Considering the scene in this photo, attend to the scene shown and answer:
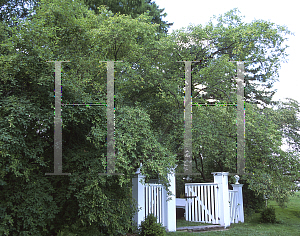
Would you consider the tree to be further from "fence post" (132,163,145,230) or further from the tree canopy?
"fence post" (132,163,145,230)

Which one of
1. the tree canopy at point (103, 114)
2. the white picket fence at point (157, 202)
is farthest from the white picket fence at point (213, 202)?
the white picket fence at point (157, 202)

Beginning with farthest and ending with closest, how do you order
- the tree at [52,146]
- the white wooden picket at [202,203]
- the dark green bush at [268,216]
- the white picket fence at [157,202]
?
1. the dark green bush at [268,216]
2. the white wooden picket at [202,203]
3. the white picket fence at [157,202]
4. the tree at [52,146]

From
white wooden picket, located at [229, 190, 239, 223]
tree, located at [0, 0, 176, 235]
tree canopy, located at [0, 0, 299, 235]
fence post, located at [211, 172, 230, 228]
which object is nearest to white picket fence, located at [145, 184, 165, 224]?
tree canopy, located at [0, 0, 299, 235]

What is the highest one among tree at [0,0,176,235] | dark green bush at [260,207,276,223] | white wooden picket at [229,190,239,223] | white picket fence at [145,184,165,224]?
tree at [0,0,176,235]

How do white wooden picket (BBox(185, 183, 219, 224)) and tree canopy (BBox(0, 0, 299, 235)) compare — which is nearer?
tree canopy (BBox(0, 0, 299, 235))

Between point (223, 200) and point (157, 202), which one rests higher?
point (157, 202)

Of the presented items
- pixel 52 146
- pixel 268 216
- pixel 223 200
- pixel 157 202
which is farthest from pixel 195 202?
pixel 52 146

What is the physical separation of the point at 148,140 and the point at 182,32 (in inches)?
123

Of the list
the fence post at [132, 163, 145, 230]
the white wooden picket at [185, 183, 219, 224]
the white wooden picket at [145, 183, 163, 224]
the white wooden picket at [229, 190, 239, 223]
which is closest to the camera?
the fence post at [132, 163, 145, 230]

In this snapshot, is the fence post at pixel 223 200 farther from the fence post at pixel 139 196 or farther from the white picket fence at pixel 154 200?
the fence post at pixel 139 196

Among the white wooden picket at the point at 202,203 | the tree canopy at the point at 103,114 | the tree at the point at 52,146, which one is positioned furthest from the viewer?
the white wooden picket at the point at 202,203

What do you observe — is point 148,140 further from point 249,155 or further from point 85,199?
point 249,155

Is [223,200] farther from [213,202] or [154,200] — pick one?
[154,200]

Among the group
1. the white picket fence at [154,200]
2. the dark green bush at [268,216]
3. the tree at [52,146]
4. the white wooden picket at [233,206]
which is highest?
the tree at [52,146]
